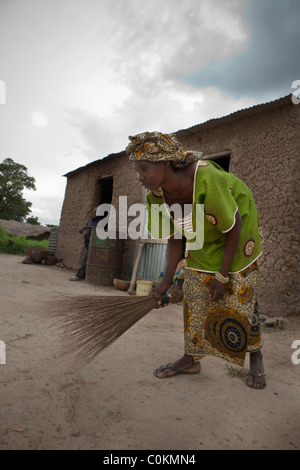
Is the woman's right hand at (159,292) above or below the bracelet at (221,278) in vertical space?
below

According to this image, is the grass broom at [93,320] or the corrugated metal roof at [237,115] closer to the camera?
the grass broom at [93,320]

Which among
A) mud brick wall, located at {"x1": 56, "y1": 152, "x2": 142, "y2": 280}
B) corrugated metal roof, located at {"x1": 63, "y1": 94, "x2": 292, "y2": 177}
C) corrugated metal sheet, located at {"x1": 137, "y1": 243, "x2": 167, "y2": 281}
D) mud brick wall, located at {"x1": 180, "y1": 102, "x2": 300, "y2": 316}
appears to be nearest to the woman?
mud brick wall, located at {"x1": 180, "y1": 102, "x2": 300, "y2": 316}

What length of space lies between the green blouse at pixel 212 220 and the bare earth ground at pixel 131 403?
0.72m

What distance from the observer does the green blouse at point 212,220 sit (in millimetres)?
1511

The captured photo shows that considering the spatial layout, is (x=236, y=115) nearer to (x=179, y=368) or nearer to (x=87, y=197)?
(x=179, y=368)

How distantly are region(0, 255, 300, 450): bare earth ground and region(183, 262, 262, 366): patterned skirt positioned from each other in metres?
0.23

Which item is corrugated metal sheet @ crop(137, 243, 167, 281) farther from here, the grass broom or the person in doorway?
the grass broom

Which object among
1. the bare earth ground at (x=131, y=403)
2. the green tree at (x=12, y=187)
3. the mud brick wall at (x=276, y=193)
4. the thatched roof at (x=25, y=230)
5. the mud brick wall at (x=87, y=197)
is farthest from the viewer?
the green tree at (x=12, y=187)

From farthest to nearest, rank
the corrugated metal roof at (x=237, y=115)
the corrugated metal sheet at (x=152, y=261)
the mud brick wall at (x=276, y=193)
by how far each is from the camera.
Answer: the corrugated metal sheet at (x=152, y=261)
the corrugated metal roof at (x=237, y=115)
the mud brick wall at (x=276, y=193)

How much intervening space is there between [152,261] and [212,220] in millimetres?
4250

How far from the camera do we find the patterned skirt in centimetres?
170

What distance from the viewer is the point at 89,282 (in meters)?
6.03

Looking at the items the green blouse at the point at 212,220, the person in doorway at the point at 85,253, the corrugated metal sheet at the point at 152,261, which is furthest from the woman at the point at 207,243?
the person in doorway at the point at 85,253

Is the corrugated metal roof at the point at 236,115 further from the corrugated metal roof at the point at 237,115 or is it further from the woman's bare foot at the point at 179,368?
the woman's bare foot at the point at 179,368
